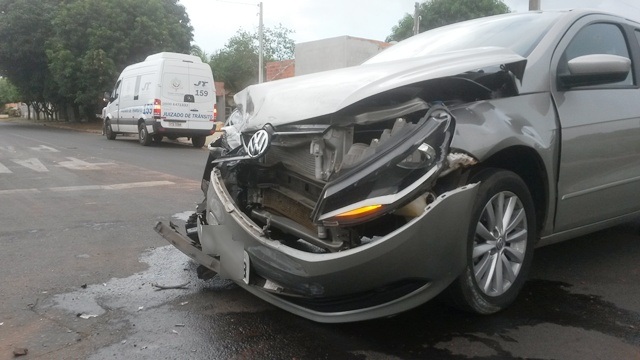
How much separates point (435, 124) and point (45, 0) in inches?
1505

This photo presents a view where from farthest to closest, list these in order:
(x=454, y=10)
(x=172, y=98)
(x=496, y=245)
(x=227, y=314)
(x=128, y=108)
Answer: (x=454, y=10)
(x=128, y=108)
(x=172, y=98)
(x=227, y=314)
(x=496, y=245)

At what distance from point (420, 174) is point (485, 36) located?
6.37 ft

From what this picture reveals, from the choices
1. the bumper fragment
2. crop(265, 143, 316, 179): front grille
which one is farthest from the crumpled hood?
the bumper fragment

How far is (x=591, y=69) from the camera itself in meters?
3.80

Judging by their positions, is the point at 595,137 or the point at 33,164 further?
the point at 33,164

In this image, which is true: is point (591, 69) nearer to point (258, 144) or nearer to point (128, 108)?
point (258, 144)

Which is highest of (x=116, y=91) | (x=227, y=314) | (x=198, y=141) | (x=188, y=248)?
(x=116, y=91)

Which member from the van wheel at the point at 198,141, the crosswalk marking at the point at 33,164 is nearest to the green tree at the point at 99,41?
the van wheel at the point at 198,141

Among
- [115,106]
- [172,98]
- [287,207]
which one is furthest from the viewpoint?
[115,106]

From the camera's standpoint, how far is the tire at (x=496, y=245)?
3240 mm

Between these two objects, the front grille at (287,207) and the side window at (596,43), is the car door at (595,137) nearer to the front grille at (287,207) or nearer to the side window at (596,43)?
the side window at (596,43)

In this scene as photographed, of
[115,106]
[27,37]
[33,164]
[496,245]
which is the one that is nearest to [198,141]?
[115,106]

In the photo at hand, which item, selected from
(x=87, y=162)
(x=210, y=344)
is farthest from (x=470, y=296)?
(x=87, y=162)

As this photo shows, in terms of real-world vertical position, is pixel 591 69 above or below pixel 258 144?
above
